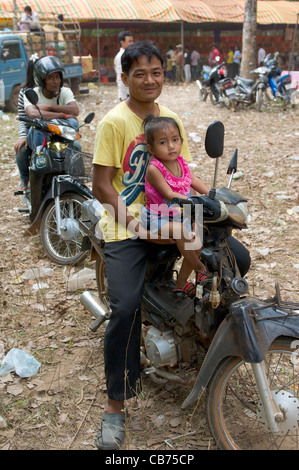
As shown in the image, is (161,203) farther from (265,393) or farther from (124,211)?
(265,393)

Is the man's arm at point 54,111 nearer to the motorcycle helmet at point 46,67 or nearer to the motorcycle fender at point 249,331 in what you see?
the motorcycle helmet at point 46,67

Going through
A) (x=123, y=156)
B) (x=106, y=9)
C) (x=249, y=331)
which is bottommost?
(x=249, y=331)

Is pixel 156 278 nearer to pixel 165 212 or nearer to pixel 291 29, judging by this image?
pixel 165 212

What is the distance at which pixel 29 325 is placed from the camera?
3.90 m

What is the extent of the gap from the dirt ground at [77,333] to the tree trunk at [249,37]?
700 centimetres

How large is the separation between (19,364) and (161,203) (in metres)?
1.66

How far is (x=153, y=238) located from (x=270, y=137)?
774 centimetres

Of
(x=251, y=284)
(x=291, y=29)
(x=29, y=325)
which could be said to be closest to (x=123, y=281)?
(x=29, y=325)

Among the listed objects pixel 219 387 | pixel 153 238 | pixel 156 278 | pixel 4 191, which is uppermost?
pixel 153 238

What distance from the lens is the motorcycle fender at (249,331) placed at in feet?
7.02

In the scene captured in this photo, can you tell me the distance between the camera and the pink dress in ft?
8.29

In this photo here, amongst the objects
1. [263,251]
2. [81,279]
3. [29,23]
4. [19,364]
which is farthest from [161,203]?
[29,23]

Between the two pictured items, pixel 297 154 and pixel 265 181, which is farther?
pixel 297 154

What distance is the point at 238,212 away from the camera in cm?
227
